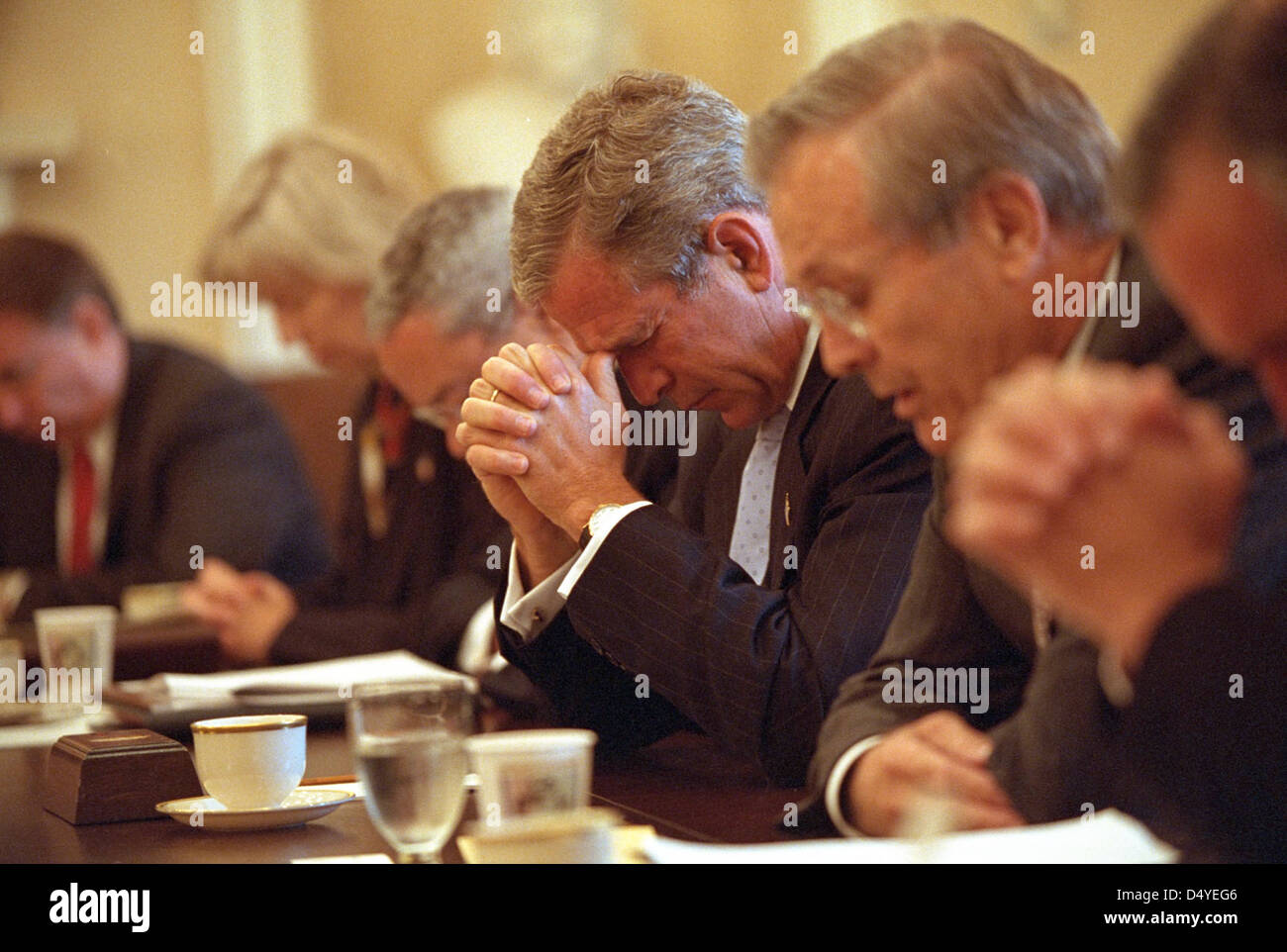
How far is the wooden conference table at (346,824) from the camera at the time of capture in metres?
1.33

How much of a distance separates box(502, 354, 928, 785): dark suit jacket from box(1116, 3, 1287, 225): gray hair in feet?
2.73

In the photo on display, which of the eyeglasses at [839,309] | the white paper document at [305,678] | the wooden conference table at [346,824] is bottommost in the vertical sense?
the white paper document at [305,678]

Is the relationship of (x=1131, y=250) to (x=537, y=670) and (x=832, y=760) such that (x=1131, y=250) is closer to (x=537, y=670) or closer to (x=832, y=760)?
(x=832, y=760)

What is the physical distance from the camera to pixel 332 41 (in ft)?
18.9

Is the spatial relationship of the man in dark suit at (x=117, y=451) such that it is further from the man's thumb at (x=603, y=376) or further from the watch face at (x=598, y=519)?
the watch face at (x=598, y=519)

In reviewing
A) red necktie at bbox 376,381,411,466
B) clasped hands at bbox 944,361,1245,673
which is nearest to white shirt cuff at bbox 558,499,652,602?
clasped hands at bbox 944,361,1245,673

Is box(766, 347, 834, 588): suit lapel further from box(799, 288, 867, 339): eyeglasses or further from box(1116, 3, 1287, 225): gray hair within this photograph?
box(1116, 3, 1287, 225): gray hair

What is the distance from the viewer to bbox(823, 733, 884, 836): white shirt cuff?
4.42 feet

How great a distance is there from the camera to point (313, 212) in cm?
345

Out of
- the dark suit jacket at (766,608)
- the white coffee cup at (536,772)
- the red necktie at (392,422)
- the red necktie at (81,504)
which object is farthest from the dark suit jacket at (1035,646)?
the red necktie at (81,504)

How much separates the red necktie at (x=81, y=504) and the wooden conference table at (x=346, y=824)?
7.46 ft

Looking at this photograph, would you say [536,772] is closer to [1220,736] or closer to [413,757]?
[413,757]

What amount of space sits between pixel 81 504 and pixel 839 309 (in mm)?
3093

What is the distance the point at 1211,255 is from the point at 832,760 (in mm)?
667
